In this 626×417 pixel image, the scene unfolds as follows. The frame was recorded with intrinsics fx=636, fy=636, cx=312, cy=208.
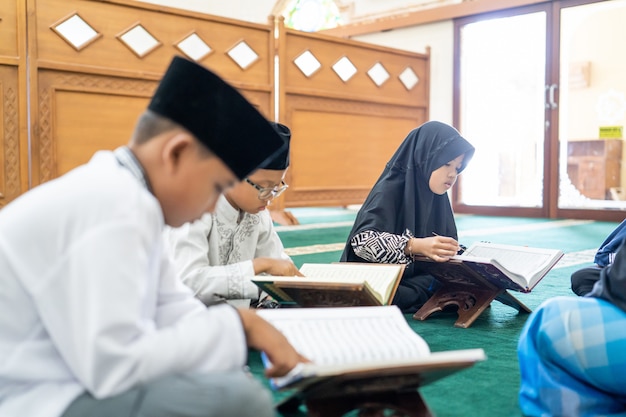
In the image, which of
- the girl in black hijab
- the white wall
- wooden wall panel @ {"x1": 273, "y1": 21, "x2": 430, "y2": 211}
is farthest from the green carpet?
the white wall

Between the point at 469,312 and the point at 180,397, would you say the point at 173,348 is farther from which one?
the point at 469,312

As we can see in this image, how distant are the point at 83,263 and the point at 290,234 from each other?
4114 millimetres

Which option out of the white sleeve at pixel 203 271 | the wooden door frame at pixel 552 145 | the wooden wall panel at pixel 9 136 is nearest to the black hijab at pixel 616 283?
the white sleeve at pixel 203 271

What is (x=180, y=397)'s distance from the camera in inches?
34.0

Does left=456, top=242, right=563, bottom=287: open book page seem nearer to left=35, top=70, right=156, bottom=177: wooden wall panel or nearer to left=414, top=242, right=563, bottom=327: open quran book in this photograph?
left=414, top=242, right=563, bottom=327: open quran book

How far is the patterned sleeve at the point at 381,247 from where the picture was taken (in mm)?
2256

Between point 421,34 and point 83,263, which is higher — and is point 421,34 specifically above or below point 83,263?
above

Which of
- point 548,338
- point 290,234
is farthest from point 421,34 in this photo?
point 548,338

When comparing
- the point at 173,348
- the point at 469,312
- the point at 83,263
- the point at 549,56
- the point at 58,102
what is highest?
the point at 549,56

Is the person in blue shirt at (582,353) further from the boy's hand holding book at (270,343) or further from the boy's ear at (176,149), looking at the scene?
the boy's ear at (176,149)

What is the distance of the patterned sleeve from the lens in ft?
7.40

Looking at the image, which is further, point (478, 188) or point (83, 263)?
point (478, 188)

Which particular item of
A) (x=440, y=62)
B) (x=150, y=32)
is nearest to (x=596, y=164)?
(x=440, y=62)

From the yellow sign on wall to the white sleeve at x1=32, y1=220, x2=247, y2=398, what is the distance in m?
6.45
